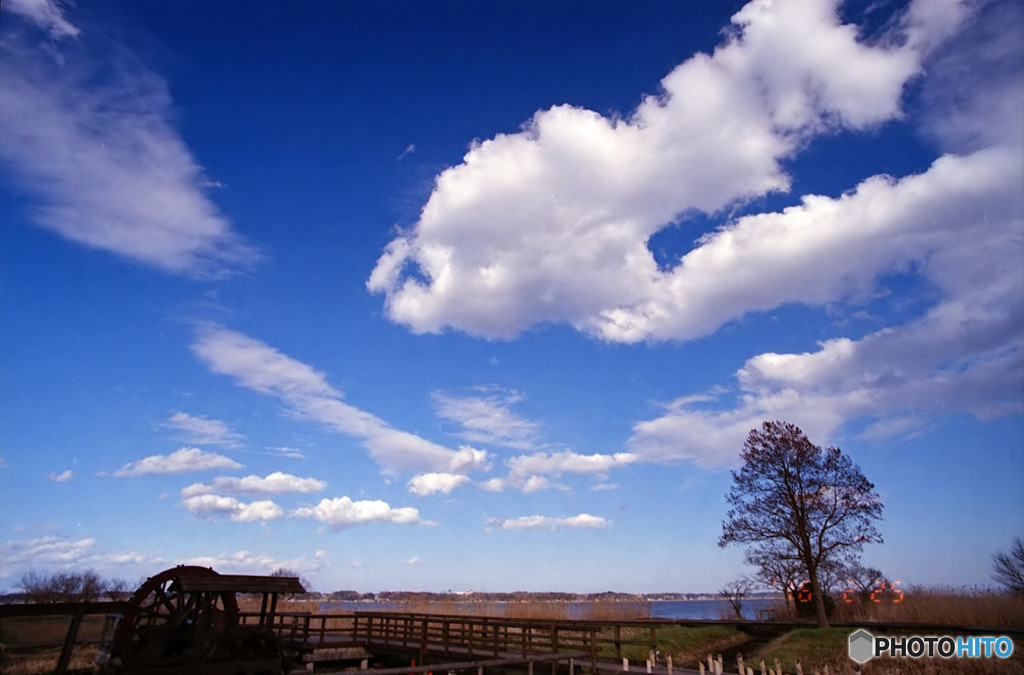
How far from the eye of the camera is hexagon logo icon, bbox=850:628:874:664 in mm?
20775

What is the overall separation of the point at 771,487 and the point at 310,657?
2403 cm

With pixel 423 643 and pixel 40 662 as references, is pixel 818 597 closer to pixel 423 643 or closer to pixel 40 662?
pixel 423 643

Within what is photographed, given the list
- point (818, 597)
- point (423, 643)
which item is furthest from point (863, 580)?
point (423, 643)

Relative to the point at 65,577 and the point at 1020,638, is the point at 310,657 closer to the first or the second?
the point at 1020,638

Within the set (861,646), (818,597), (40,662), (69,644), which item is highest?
(818,597)

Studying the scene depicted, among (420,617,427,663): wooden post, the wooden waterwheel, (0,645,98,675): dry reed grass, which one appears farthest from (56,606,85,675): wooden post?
(420,617,427,663): wooden post

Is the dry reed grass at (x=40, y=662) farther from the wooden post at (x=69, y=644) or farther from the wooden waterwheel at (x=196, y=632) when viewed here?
the wooden waterwheel at (x=196, y=632)

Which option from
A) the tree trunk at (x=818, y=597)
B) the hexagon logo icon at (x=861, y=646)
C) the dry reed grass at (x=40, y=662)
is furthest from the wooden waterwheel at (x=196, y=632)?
the tree trunk at (x=818, y=597)

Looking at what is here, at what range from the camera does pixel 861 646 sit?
858 inches

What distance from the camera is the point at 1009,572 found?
34.9m

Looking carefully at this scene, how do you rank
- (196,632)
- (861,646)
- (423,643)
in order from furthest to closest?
(861,646) → (423,643) → (196,632)

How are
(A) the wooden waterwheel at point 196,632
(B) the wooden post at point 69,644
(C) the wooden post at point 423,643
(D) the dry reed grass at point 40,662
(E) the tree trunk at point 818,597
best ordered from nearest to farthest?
(B) the wooden post at point 69,644 < (A) the wooden waterwheel at point 196,632 < (D) the dry reed grass at point 40,662 < (C) the wooden post at point 423,643 < (E) the tree trunk at point 818,597

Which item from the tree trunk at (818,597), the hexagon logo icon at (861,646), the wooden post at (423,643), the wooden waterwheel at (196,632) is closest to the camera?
the wooden waterwheel at (196,632)

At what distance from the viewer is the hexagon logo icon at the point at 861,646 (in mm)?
20775
